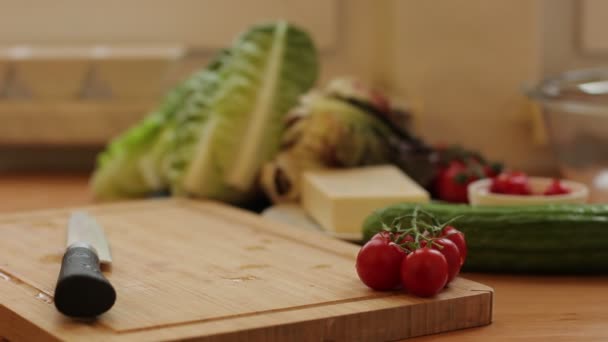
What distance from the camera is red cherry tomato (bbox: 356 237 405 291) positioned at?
39.1 inches

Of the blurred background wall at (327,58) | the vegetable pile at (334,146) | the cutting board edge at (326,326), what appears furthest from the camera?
the blurred background wall at (327,58)

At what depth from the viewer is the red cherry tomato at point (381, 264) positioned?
994mm

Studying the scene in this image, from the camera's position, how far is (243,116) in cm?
178

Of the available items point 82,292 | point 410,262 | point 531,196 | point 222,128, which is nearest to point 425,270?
point 410,262

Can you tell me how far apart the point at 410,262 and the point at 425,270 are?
17 mm

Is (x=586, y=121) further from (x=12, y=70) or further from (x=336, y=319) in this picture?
(x=12, y=70)

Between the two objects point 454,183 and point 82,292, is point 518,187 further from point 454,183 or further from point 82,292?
point 82,292

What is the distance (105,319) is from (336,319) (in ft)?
0.69

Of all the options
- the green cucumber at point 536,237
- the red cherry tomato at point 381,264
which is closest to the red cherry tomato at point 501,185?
the green cucumber at point 536,237

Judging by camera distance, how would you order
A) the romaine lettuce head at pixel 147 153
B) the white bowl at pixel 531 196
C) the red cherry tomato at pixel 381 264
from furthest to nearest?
the romaine lettuce head at pixel 147 153 → the white bowl at pixel 531 196 → the red cherry tomato at pixel 381 264

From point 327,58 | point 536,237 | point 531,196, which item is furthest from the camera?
point 327,58

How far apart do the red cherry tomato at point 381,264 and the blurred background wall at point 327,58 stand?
1256mm

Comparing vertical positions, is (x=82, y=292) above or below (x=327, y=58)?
below

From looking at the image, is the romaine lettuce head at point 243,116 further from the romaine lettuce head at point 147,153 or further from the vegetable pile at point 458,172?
the vegetable pile at point 458,172
